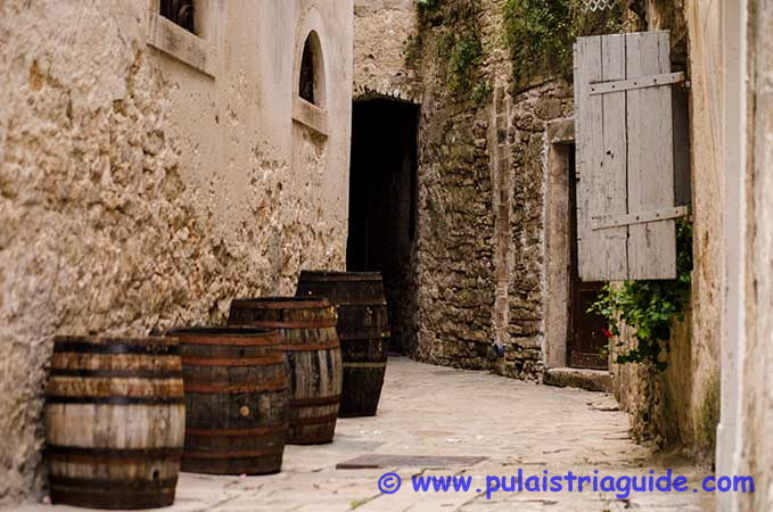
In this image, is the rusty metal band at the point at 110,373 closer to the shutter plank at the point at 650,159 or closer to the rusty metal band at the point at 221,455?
the rusty metal band at the point at 221,455

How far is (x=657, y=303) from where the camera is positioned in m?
5.40

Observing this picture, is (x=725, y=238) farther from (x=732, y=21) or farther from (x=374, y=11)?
(x=374, y=11)

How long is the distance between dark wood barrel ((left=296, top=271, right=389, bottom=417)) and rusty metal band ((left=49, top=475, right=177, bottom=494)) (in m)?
3.02

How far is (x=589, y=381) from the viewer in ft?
33.0

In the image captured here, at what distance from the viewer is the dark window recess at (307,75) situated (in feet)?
27.5

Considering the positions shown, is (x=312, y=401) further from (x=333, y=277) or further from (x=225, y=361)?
(x=333, y=277)

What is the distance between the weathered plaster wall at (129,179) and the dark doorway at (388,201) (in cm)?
577

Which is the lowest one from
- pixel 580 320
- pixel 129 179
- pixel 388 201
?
pixel 580 320

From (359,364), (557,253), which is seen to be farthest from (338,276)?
(557,253)

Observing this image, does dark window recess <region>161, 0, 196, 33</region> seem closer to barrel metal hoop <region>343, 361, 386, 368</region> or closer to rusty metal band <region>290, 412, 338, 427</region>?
rusty metal band <region>290, 412, 338, 427</region>

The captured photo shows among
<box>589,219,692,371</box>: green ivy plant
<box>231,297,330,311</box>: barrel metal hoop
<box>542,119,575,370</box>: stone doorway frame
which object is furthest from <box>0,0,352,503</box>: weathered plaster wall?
<box>542,119,575,370</box>: stone doorway frame

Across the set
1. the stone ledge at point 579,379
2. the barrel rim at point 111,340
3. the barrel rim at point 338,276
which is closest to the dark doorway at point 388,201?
the stone ledge at point 579,379

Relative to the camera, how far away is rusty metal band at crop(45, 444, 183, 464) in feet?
12.8

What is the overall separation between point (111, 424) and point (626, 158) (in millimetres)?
2772
